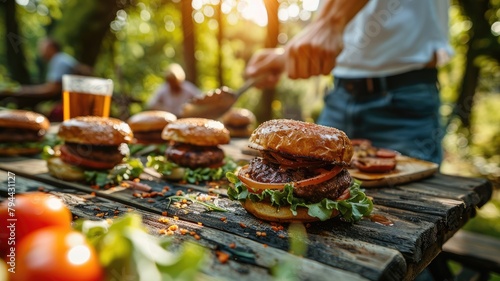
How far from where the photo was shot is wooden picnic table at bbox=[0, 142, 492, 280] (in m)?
1.58

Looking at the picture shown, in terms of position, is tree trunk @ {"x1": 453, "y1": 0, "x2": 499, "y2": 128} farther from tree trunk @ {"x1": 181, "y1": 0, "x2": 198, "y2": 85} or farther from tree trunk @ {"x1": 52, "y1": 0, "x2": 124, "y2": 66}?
tree trunk @ {"x1": 52, "y1": 0, "x2": 124, "y2": 66}

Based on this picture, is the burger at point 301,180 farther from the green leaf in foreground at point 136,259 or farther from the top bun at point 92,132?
the top bun at point 92,132

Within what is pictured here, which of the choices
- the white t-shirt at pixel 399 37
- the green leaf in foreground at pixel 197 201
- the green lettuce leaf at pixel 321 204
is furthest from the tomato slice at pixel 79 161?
the white t-shirt at pixel 399 37

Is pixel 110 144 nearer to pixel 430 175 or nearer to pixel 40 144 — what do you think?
pixel 40 144

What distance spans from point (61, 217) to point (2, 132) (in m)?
3.50

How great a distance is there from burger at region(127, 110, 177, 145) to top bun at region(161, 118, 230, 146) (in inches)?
43.5

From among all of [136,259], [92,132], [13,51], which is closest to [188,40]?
[13,51]

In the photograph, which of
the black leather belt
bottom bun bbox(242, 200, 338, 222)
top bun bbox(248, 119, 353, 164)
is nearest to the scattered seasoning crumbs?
bottom bun bbox(242, 200, 338, 222)

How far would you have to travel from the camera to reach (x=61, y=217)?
1.34m

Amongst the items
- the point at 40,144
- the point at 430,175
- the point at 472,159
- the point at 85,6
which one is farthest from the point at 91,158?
the point at 472,159

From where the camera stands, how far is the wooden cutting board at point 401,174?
3.02m

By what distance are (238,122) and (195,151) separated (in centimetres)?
300

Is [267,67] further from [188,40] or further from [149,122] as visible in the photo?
[188,40]

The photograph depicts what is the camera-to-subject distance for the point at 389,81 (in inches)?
154
